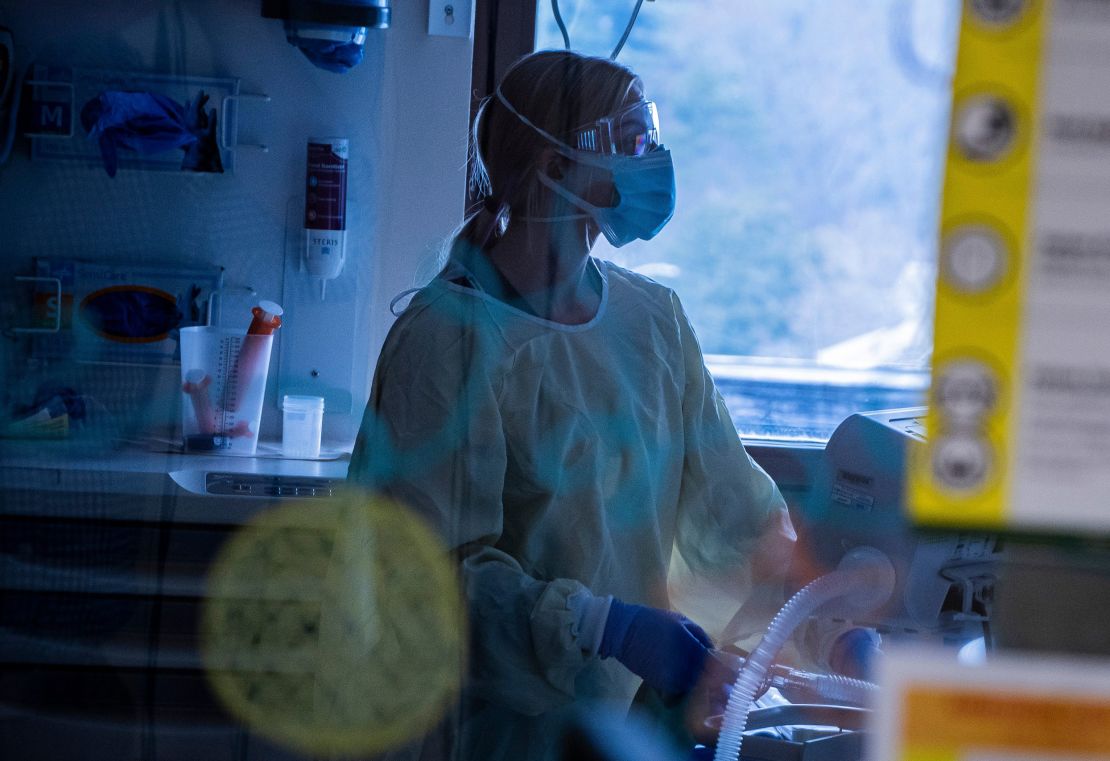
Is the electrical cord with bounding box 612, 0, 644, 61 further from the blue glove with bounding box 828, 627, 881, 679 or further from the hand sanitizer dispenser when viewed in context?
the blue glove with bounding box 828, 627, 881, 679

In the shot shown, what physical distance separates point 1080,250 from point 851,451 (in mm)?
827

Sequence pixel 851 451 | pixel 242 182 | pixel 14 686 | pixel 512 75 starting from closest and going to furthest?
pixel 851 451
pixel 512 75
pixel 14 686
pixel 242 182

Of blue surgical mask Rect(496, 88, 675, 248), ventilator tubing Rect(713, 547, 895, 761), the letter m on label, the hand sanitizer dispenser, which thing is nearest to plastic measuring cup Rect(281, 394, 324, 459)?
the hand sanitizer dispenser

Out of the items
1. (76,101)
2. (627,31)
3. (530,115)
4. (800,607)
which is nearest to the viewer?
(800,607)

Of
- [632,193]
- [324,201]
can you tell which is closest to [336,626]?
[632,193]

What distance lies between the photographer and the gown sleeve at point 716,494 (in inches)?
50.9

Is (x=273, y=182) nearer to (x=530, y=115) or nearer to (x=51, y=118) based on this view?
(x=51, y=118)

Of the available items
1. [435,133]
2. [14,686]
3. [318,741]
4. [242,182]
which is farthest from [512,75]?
[14,686]

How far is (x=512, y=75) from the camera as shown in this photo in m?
1.29

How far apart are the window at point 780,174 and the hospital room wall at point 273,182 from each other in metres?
0.28

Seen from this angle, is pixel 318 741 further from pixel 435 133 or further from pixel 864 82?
pixel 864 82

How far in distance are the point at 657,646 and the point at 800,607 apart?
21 centimetres

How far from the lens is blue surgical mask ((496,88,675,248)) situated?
1280 millimetres

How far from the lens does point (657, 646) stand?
3.55 feet
